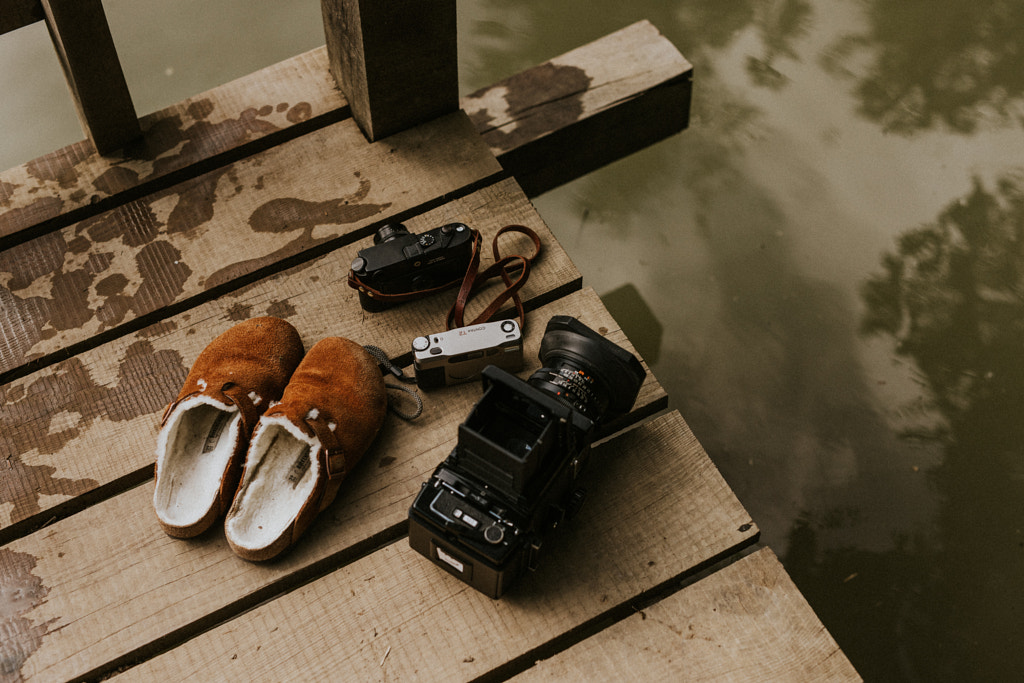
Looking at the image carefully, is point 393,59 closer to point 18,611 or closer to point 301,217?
point 301,217

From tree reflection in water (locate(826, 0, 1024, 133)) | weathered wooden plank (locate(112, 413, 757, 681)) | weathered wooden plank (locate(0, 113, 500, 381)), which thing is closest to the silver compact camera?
weathered wooden plank (locate(112, 413, 757, 681))

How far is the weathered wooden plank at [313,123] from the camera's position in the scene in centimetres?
163

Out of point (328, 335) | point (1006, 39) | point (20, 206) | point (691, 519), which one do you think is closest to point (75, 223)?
point (20, 206)

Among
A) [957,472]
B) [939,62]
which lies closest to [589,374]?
[957,472]

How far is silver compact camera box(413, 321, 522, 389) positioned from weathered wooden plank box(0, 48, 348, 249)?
0.66 m

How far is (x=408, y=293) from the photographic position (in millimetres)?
1487

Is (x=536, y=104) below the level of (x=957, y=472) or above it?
above

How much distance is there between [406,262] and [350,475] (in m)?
0.37

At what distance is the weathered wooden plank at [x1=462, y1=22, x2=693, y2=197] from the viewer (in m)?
1.78

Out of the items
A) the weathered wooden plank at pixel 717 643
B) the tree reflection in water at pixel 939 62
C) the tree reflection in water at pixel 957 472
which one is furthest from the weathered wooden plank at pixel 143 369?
the tree reflection in water at pixel 939 62

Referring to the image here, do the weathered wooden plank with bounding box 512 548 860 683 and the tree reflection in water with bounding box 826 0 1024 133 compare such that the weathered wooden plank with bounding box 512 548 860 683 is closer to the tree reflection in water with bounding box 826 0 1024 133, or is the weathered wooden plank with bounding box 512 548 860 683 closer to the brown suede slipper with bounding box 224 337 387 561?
the brown suede slipper with bounding box 224 337 387 561

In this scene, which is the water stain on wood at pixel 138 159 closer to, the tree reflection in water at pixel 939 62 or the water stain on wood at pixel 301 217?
the water stain on wood at pixel 301 217

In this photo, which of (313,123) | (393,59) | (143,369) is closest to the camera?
(143,369)

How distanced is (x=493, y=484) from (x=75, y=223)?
40.5 inches
